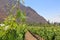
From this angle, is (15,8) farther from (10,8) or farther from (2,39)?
(2,39)

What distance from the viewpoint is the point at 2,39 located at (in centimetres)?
322

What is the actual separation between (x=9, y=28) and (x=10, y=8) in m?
0.25

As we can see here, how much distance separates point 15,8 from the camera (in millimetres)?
2949

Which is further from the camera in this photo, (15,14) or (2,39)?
(2,39)

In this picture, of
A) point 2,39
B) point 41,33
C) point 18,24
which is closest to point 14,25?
point 18,24

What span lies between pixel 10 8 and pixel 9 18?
5.0 inches

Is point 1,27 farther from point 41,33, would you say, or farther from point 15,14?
point 41,33

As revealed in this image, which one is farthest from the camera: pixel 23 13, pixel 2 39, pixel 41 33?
pixel 41 33

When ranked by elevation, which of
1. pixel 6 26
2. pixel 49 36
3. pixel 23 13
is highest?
pixel 23 13

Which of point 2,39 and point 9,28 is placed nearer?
point 9,28

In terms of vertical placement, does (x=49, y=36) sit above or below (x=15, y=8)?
below

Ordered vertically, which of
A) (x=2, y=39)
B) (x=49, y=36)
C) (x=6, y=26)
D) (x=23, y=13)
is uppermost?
(x=23, y=13)

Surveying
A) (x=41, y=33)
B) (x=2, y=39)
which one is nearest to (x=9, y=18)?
(x=2, y=39)

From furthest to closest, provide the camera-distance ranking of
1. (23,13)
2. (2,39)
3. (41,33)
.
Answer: (41,33) → (2,39) → (23,13)
